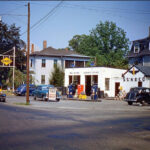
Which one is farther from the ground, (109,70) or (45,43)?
(45,43)

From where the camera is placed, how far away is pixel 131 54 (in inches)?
2306

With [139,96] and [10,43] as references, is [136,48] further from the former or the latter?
[139,96]

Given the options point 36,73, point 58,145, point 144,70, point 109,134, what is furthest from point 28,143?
point 36,73

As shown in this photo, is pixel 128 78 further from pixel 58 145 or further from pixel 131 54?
pixel 58 145

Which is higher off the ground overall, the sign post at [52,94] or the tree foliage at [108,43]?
the tree foliage at [108,43]

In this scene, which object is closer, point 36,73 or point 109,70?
point 109,70

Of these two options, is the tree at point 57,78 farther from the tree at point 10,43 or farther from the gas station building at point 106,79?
the tree at point 10,43

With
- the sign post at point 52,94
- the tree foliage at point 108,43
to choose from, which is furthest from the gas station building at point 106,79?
the tree foliage at point 108,43

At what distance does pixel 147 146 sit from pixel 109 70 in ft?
111

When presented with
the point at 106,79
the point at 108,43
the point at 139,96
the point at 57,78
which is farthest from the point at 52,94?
the point at 108,43

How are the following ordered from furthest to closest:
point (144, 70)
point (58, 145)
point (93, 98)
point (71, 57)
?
point (71, 57) < point (144, 70) < point (93, 98) < point (58, 145)

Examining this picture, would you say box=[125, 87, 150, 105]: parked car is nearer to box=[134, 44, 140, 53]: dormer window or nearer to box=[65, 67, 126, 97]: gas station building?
box=[65, 67, 126, 97]: gas station building

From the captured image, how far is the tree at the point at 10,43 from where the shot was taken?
6134 centimetres

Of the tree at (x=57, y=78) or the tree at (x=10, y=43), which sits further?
the tree at (x=10, y=43)
